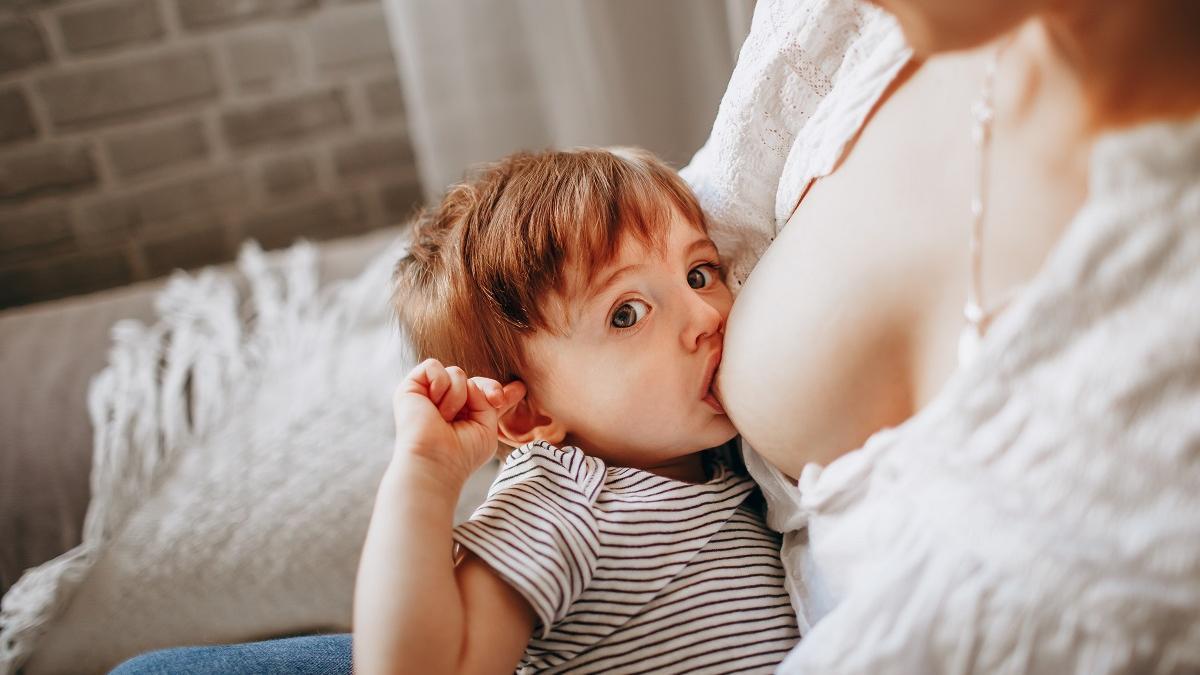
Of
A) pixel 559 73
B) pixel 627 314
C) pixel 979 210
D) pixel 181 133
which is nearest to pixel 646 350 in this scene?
pixel 627 314

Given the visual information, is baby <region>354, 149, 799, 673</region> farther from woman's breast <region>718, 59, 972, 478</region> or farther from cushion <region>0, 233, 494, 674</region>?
cushion <region>0, 233, 494, 674</region>

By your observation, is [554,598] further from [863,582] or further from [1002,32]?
[1002,32]

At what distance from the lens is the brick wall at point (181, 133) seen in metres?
2.19

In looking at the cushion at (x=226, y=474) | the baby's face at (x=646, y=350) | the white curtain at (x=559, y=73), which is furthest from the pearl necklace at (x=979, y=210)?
the white curtain at (x=559, y=73)

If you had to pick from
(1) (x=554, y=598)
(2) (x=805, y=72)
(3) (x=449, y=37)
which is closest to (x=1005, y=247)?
(2) (x=805, y=72)

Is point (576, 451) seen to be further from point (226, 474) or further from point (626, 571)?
point (226, 474)

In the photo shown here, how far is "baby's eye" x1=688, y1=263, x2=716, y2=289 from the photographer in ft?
2.72

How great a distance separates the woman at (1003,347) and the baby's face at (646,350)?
→ 0.42 ft

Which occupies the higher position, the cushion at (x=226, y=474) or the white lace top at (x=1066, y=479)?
the white lace top at (x=1066, y=479)

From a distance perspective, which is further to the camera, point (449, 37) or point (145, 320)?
point (449, 37)

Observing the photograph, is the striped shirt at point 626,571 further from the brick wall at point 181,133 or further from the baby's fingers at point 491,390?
the brick wall at point 181,133

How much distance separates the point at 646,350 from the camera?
2.56 ft

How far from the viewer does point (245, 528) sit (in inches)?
42.8

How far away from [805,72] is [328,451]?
734 mm
